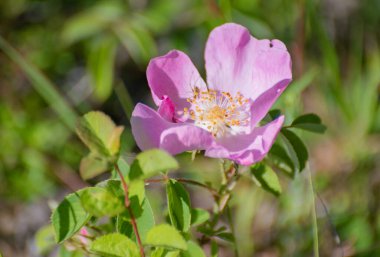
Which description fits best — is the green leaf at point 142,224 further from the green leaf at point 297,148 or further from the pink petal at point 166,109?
the green leaf at point 297,148

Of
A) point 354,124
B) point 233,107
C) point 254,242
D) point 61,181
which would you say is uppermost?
point 233,107

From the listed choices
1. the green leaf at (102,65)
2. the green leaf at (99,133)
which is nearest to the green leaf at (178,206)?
the green leaf at (99,133)

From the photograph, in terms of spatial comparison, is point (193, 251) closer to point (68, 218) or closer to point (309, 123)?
point (68, 218)

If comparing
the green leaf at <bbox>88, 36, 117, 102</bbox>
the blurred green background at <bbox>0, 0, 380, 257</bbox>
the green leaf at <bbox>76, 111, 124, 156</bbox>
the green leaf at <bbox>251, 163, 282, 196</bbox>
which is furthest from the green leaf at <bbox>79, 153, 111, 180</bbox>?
the green leaf at <bbox>88, 36, 117, 102</bbox>

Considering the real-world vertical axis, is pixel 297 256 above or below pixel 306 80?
below

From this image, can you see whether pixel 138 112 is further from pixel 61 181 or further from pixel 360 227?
pixel 61 181

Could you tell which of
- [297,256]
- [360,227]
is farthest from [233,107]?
[360,227]
